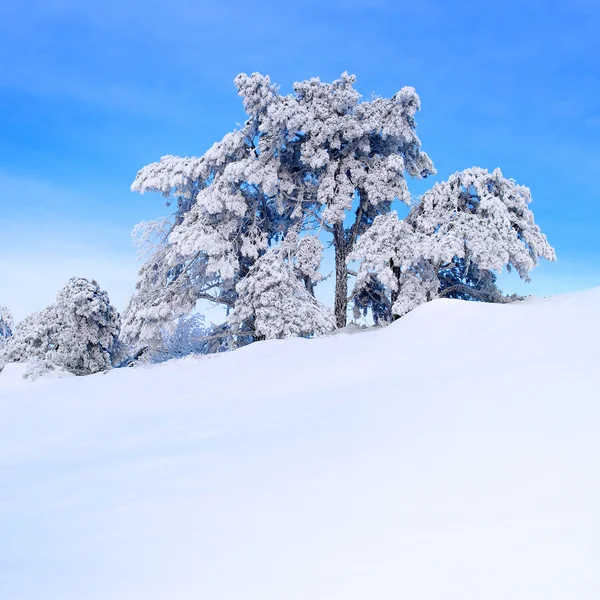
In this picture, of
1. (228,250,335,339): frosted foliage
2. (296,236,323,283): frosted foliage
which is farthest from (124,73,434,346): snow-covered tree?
(228,250,335,339): frosted foliage

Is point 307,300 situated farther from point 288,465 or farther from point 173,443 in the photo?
point 288,465

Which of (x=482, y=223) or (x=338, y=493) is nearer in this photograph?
(x=338, y=493)

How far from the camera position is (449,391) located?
399cm

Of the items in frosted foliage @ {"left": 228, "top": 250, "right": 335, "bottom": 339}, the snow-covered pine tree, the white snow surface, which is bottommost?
the white snow surface

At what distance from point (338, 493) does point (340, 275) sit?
38.2ft

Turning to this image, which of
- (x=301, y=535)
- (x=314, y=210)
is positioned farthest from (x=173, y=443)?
(x=314, y=210)

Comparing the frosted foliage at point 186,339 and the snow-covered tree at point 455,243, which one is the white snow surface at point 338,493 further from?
the frosted foliage at point 186,339

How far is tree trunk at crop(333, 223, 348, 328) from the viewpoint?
45.4 ft

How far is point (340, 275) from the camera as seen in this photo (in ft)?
46.0

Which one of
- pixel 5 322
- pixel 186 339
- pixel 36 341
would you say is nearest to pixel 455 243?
pixel 186 339

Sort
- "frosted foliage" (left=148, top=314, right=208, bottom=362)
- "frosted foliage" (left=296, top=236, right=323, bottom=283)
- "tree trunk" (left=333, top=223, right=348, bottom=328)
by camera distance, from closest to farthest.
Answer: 1. "frosted foliage" (left=296, top=236, right=323, bottom=283)
2. "tree trunk" (left=333, top=223, right=348, bottom=328)
3. "frosted foliage" (left=148, top=314, right=208, bottom=362)

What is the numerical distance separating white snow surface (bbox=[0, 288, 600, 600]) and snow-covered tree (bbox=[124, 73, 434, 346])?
8173mm

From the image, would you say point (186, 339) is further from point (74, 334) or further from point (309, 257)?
point (309, 257)

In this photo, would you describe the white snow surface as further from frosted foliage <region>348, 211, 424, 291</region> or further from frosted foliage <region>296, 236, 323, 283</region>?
frosted foliage <region>296, 236, 323, 283</region>
